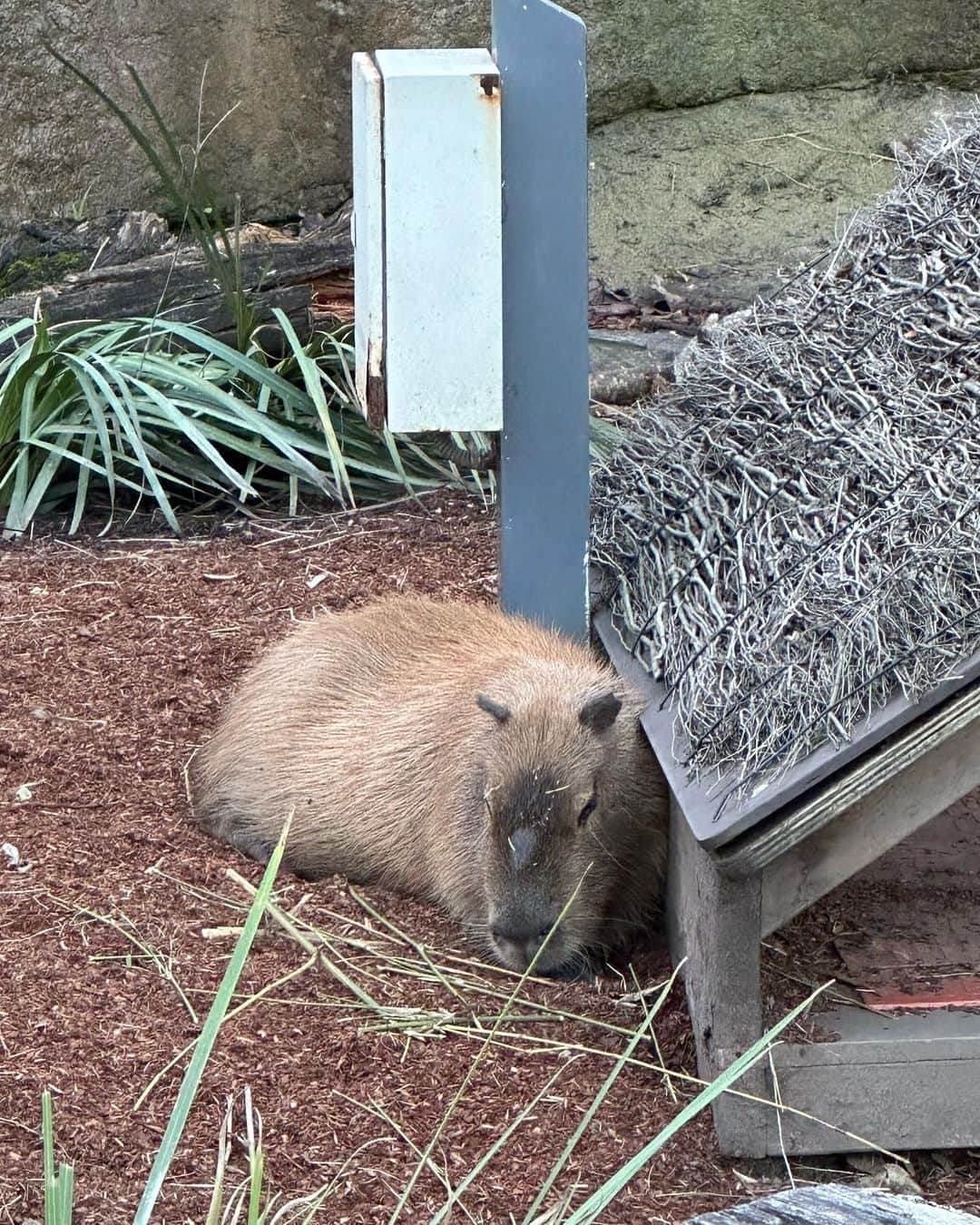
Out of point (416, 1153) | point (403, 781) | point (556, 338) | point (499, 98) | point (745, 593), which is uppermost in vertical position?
point (499, 98)

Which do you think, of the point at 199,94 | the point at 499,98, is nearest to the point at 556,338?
the point at 499,98

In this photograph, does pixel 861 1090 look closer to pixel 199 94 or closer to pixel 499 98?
pixel 499 98

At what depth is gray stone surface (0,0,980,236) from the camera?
702 cm

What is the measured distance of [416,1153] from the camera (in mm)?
2797

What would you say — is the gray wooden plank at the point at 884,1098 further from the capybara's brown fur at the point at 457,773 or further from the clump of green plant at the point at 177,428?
the clump of green plant at the point at 177,428

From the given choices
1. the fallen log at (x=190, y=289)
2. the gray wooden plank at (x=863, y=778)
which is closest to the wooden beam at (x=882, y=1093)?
the gray wooden plank at (x=863, y=778)

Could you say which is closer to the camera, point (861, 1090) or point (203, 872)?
point (861, 1090)

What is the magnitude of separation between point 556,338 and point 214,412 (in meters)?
2.29

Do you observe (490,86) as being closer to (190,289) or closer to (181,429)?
(181,429)

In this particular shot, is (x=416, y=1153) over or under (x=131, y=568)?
under

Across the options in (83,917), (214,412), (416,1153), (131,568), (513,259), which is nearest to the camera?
(416,1153)

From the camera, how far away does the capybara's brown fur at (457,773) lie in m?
3.40

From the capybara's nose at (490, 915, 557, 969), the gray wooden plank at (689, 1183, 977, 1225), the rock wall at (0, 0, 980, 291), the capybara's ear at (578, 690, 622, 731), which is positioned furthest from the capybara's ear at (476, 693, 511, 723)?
the rock wall at (0, 0, 980, 291)

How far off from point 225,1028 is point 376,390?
→ 4.69 feet
